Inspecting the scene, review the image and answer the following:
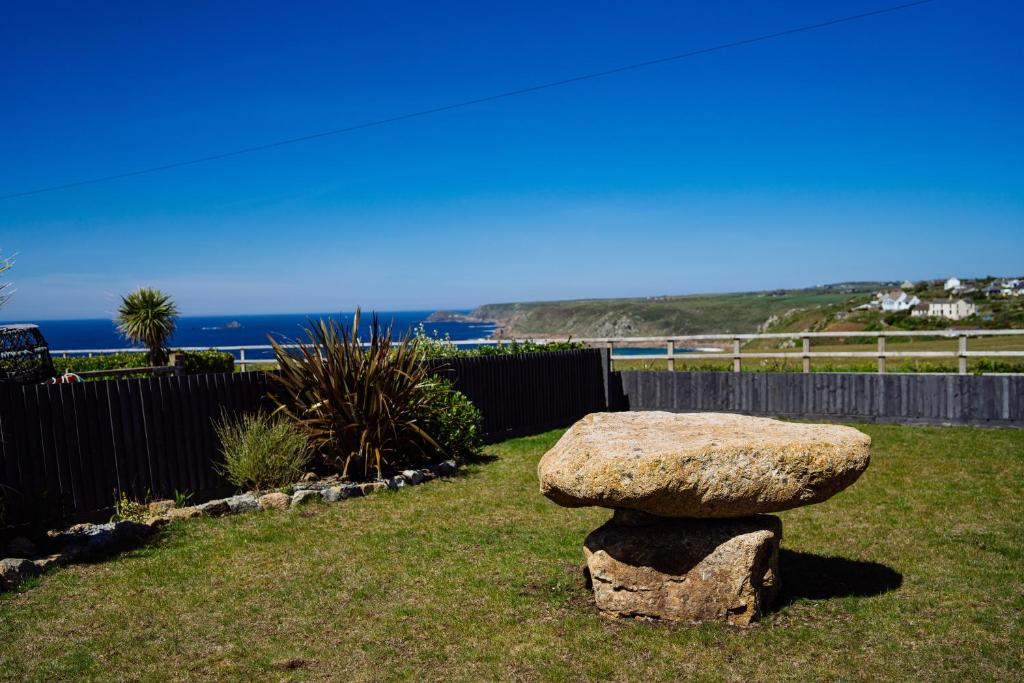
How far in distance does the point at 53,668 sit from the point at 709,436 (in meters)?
4.34

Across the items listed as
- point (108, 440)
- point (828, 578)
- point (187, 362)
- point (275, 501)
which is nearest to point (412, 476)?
point (275, 501)

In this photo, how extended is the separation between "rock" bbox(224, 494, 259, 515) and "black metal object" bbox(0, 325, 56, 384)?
2.67 meters

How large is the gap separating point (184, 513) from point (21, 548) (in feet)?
5.05

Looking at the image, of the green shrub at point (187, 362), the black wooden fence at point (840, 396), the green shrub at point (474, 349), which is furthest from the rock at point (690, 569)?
the green shrub at point (187, 362)

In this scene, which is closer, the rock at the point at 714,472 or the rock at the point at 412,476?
the rock at the point at 714,472

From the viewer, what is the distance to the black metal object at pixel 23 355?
28.9 ft

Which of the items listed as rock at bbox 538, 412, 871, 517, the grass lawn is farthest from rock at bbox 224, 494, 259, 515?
rock at bbox 538, 412, 871, 517

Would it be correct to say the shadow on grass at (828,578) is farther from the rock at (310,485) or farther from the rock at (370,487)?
the rock at (310,485)

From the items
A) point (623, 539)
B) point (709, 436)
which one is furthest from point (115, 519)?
point (709, 436)

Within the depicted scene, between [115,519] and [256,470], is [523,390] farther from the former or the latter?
[115,519]

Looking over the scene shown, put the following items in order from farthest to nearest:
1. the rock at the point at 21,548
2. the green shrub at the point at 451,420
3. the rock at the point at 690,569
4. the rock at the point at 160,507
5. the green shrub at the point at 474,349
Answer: the green shrub at the point at 474,349 → the green shrub at the point at 451,420 → the rock at the point at 160,507 → the rock at the point at 21,548 → the rock at the point at 690,569

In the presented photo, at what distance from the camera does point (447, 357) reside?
42.1ft

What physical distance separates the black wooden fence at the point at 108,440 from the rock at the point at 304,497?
121 cm

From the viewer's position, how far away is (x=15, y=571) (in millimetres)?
6379
